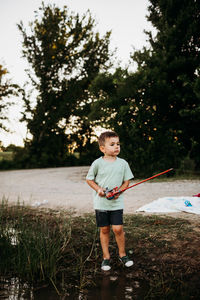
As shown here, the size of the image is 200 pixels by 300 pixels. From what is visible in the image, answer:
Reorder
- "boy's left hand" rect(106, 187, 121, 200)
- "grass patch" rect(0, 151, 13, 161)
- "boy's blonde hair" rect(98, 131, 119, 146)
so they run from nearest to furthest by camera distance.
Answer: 1. "boy's left hand" rect(106, 187, 121, 200)
2. "boy's blonde hair" rect(98, 131, 119, 146)
3. "grass patch" rect(0, 151, 13, 161)

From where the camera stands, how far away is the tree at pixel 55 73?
18.0 metres

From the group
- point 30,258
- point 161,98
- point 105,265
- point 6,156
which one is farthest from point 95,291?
point 6,156

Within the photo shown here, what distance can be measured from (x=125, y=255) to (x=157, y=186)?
19.5ft

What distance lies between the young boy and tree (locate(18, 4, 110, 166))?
607 inches

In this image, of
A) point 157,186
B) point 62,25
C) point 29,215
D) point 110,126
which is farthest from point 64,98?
point 29,215

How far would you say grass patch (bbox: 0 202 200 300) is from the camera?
2.47 metres

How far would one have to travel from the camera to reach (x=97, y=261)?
3018mm

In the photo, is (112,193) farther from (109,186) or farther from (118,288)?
(118,288)

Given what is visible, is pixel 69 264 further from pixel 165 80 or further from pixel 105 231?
pixel 165 80

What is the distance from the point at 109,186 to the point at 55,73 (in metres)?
16.7

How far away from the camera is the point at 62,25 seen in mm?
18266

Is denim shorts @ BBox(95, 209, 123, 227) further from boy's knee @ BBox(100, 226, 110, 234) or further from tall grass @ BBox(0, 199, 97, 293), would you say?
tall grass @ BBox(0, 199, 97, 293)

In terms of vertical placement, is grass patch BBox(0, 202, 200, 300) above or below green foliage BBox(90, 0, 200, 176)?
below

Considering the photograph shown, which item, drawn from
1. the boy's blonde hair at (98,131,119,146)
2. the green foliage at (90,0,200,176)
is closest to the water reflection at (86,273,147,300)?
the boy's blonde hair at (98,131,119,146)
